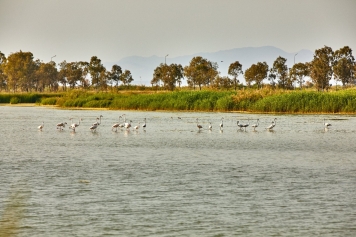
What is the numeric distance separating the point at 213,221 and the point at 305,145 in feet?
58.4

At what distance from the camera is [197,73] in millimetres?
102938

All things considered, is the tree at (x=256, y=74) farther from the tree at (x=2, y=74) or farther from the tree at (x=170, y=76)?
the tree at (x=2, y=74)

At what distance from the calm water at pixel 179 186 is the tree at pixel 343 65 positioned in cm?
5910

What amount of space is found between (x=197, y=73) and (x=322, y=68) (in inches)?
850

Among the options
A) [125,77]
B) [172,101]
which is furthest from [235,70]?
[172,101]

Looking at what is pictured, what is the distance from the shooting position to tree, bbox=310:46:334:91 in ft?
294

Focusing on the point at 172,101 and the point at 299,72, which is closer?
the point at 172,101

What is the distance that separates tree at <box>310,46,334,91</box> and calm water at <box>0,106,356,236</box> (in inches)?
2273

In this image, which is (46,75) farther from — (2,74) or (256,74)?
(256,74)

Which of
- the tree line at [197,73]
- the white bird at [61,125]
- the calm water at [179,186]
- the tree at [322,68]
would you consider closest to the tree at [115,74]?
the tree line at [197,73]

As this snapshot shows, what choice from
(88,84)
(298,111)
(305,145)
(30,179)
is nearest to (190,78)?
(88,84)

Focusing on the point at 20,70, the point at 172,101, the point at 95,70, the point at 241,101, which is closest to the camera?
the point at 241,101

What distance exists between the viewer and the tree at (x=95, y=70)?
368 feet

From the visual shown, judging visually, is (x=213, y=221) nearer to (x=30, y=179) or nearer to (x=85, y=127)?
(x=30, y=179)
